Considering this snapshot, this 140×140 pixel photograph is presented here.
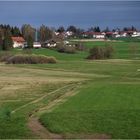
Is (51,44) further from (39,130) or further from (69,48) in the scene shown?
(39,130)

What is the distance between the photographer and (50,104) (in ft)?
89.5

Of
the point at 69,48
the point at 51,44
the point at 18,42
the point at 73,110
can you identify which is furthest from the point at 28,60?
the point at 18,42

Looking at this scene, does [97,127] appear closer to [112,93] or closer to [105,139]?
[105,139]

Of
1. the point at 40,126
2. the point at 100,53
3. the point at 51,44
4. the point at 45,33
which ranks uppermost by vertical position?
the point at 40,126

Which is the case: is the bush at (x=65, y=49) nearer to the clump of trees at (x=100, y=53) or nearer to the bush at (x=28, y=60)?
the clump of trees at (x=100, y=53)

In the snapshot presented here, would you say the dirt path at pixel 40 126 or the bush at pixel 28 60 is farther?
the bush at pixel 28 60

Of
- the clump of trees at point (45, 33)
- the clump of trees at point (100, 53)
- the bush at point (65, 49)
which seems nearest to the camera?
the clump of trees at point (100, 53)

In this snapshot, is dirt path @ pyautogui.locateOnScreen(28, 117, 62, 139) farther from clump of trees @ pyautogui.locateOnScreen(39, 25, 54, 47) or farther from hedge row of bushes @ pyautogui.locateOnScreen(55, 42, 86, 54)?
clump of trees @ pyautogui.locateOnScreen(39, 25, 54, 47)

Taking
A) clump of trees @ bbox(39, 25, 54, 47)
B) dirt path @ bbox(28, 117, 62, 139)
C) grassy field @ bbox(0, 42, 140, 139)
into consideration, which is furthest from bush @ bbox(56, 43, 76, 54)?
dirt path @ bbox(28, 117, 62, 139)

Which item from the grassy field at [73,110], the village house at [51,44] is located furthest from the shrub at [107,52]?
the grassy field at [73,110]

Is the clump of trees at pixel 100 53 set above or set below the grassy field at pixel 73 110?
below

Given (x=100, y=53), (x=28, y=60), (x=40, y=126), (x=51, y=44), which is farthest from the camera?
(x=51, y=44)

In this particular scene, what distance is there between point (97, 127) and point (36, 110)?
229 inches

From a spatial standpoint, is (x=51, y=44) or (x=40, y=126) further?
(x=51, y=44)
